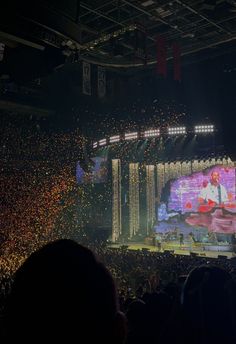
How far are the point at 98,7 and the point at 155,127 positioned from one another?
516 cm

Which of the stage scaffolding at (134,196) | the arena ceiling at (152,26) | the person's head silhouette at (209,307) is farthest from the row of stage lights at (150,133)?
the person's head silhouette at (209,307)

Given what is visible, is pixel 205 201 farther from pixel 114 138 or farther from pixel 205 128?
pixel 114 138

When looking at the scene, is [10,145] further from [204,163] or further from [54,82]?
[204,163]

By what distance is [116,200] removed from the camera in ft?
59.7

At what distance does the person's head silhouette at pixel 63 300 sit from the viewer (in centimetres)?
93

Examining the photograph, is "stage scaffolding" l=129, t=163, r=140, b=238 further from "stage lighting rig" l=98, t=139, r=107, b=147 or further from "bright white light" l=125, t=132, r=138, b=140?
"bright white light" l=125, t=132, r=138, b=140

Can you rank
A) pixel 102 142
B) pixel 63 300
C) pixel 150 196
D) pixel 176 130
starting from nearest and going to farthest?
pixel 63 300 → pixel 176 130 → pixel 102 142 → pixel 150 196

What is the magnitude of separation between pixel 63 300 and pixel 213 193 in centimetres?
1594

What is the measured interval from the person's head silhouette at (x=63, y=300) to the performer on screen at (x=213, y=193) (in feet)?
51.2

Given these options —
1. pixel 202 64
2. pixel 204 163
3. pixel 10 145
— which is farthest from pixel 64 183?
pixel 202 64

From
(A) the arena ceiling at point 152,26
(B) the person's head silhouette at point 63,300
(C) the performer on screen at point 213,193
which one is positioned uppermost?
(A) the arena ceiling at point 152,26

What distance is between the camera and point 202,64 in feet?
46.1

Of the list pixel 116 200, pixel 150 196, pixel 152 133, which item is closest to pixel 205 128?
pixel 152 133

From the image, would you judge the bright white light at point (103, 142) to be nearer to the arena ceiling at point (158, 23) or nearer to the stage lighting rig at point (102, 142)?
the stage lighting rig at point (102, 142)
